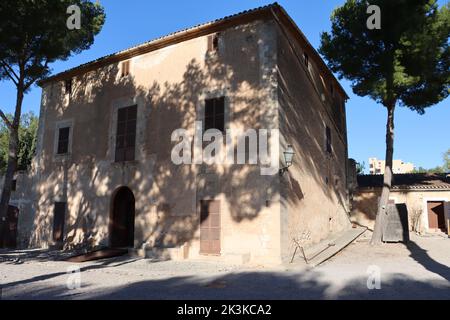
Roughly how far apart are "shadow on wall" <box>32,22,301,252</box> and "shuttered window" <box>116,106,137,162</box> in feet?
1.02

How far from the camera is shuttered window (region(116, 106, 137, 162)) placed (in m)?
13.3

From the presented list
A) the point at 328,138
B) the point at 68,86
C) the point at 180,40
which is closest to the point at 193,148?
the point at 180,40

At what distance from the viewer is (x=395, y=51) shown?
44.6 feet

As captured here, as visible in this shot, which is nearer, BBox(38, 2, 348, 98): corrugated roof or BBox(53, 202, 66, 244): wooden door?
BBox(38, 2, 348, 98): corrugated roof

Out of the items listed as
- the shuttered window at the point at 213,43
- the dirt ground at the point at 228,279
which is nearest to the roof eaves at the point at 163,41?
the shuttered window at the point at 213,43

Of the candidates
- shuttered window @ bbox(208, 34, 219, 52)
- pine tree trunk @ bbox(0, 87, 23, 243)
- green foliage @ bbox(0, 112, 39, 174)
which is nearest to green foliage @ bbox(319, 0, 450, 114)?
shuttered window @ bbox(208, 34, 219, 52)

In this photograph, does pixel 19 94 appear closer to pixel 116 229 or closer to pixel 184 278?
pixel 116 229

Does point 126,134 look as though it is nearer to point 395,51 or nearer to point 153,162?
point 153,162

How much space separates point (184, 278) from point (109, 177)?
669 centimetres

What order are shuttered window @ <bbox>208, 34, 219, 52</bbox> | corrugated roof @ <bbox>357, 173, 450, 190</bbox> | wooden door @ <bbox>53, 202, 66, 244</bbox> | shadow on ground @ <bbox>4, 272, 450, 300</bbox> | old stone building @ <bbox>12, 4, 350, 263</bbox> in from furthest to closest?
corrugated roof @ <bbox>357, 173, 450, 190</bbox> → wooden door @ <bbox>53, 202, 66, 244</bbox> → shuttered window @ <bbox>208, 34, 219, 52</bbox> → old stone building @ <bbox>12, 4, 350, 263</bbox> → shadow on ground @ <bbox>4, 272, 450, 300</bbox>

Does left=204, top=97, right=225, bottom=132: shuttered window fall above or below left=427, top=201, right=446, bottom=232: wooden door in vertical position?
above

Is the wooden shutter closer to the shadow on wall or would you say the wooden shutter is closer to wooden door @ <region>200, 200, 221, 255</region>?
the shadow on wall

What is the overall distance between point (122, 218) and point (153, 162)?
2.78 m
